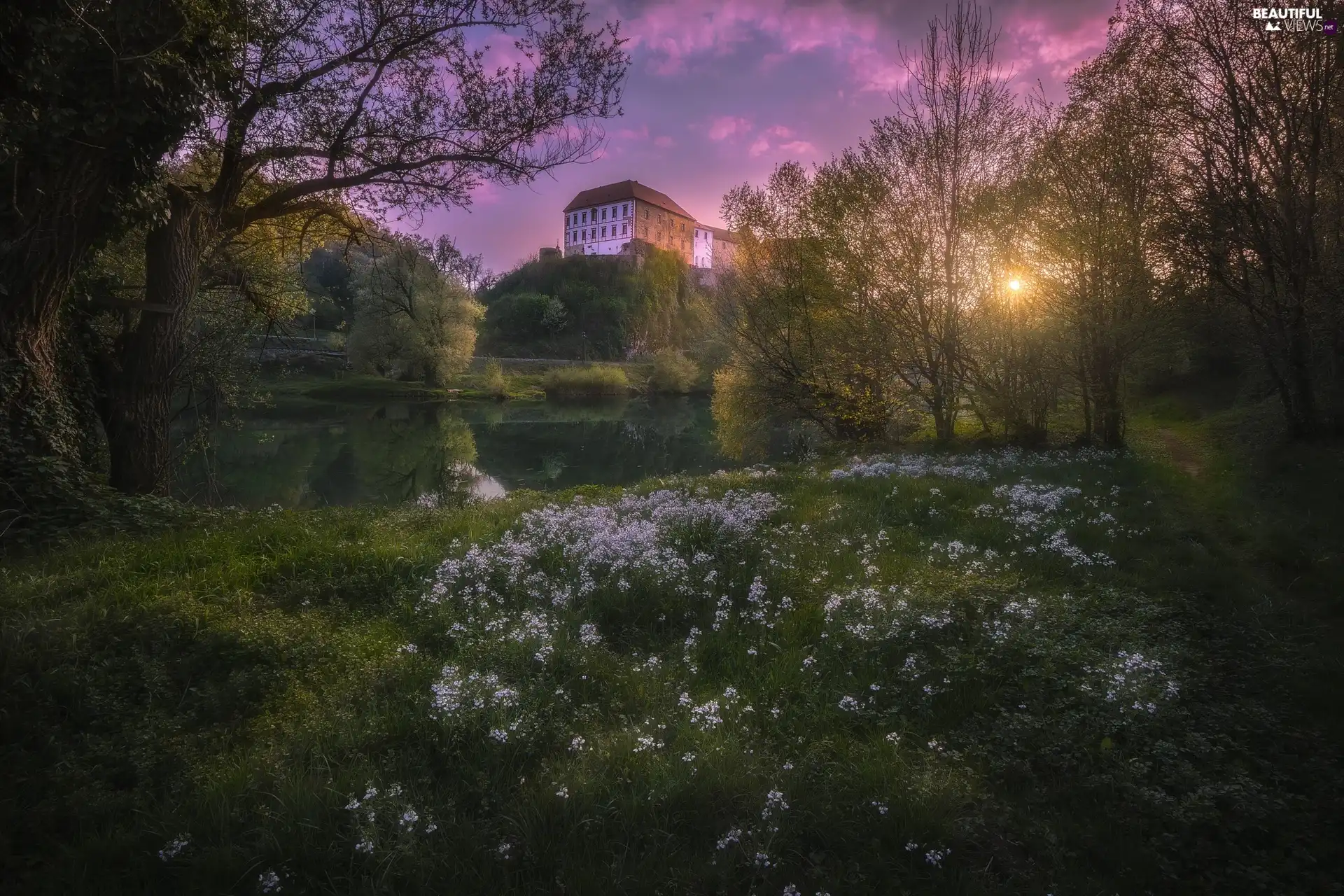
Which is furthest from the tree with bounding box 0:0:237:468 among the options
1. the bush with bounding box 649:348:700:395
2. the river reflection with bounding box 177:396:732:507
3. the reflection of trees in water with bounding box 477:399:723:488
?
the bush with bounding box 649:348:700:395

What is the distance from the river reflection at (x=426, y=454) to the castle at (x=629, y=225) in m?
83.5

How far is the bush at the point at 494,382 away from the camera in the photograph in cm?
6719

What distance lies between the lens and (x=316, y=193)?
12773 mm

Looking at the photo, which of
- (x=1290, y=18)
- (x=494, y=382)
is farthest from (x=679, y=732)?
(x=494, y=382)

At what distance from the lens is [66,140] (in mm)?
7895

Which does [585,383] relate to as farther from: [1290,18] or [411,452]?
[1290,18]

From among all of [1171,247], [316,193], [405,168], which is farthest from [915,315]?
[316,193]

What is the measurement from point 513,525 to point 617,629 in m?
3.61

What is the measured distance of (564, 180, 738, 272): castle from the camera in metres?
129

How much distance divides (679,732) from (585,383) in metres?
72.4

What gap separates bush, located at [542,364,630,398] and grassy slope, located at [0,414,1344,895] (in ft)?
224

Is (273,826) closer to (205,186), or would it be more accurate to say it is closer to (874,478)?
(874,478)

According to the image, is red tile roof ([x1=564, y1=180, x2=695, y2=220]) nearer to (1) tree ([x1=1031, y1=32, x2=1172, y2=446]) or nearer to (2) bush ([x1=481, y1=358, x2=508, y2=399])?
(2) bush ([x1=481, y1=358, x2=508, y2=399])

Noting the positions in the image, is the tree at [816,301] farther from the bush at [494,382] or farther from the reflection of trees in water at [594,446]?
the bush at [494,382]
